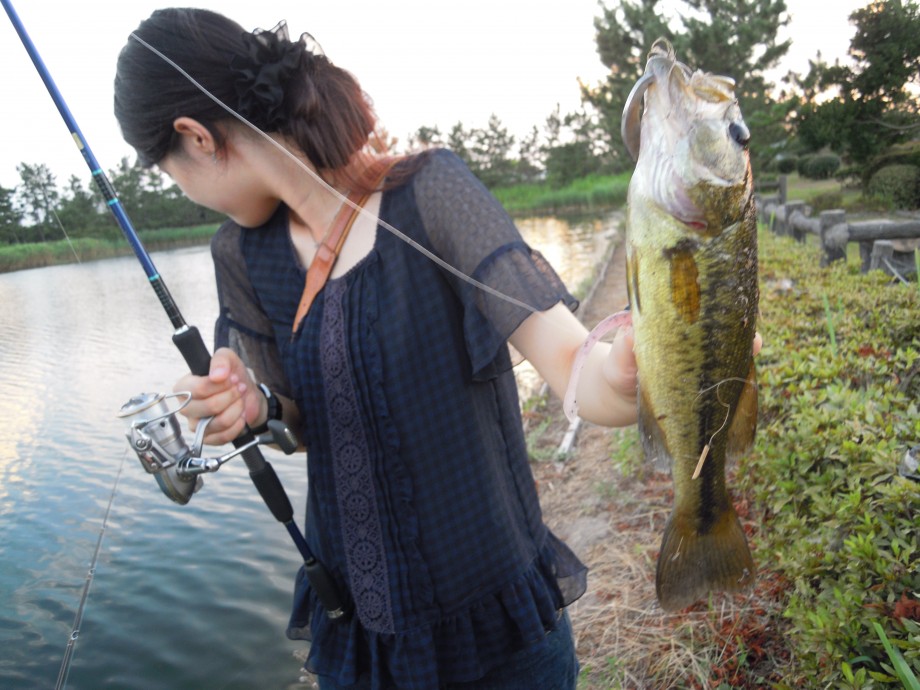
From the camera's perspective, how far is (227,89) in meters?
1.46

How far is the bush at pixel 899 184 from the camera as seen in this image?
733 centimetres

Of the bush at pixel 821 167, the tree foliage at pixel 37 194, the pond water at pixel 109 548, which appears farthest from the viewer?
the bush at pixel 821 167

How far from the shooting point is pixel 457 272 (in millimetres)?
1300

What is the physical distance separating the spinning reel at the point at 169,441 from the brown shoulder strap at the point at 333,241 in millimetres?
317

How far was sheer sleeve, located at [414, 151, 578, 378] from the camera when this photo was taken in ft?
4.06

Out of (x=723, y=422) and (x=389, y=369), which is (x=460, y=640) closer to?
(x=389, y=369)

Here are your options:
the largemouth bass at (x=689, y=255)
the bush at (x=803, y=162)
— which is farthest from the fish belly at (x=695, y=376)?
the bush at (x=803, y=162)

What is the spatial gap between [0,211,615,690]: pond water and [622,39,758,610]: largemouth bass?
2821 millimetres

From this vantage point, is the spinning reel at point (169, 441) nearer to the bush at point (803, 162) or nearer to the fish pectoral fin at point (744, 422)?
the fish pectoral fin at point (744, 422)

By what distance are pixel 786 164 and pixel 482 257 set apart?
75.8 ft

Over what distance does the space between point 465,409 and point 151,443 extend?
794mm

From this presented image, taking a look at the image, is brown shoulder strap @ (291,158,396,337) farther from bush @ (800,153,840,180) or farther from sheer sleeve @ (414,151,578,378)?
bush @ (800,153,840,180)

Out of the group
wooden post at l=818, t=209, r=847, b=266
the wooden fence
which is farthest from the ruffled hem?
wooden post at l=818, t=209, r=847, b=266

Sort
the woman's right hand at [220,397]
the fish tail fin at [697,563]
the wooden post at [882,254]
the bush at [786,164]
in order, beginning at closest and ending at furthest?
the fish tail fin at [697,563] → the woman's right hand at [220,397] → the wooden post at [882,254] → the bush at [786,164]
